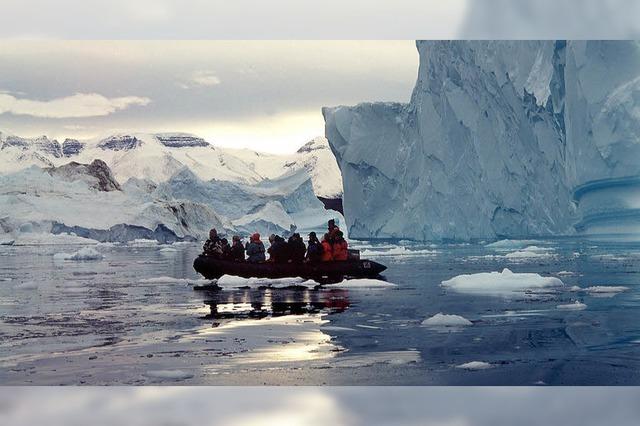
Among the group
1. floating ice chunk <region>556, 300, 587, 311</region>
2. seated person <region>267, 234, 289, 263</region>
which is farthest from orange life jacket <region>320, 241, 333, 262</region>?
floating ice chunk <region>556, 300, 587, 311</region>

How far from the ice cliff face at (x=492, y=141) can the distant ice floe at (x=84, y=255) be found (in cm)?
259

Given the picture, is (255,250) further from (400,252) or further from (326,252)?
(400,252)

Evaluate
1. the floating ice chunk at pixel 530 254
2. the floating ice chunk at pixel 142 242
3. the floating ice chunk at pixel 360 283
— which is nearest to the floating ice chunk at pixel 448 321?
the floating ice chunk at pixel 360 283

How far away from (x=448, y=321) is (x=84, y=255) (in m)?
3.70

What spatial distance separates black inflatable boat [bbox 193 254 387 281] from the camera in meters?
9.22

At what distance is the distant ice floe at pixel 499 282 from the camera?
872 centimetres

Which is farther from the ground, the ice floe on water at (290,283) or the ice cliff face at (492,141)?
the ice cliff face at (492,141)

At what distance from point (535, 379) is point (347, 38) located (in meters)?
3.21

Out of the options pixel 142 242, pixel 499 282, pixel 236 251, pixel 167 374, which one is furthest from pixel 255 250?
pixel 499 282

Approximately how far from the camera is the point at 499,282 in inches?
350

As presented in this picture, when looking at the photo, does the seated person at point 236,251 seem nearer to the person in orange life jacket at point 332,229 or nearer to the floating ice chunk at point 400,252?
the person in orange life jacket at point 332,229

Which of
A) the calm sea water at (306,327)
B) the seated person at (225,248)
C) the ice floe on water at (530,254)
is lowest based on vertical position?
the calm sea water at (306,327)

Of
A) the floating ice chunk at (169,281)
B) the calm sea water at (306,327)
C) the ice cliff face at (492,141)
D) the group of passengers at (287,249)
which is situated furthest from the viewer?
the ice cliff face at (492,141)

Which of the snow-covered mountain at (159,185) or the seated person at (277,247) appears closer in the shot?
the snow-covered mountain at (159,185)
